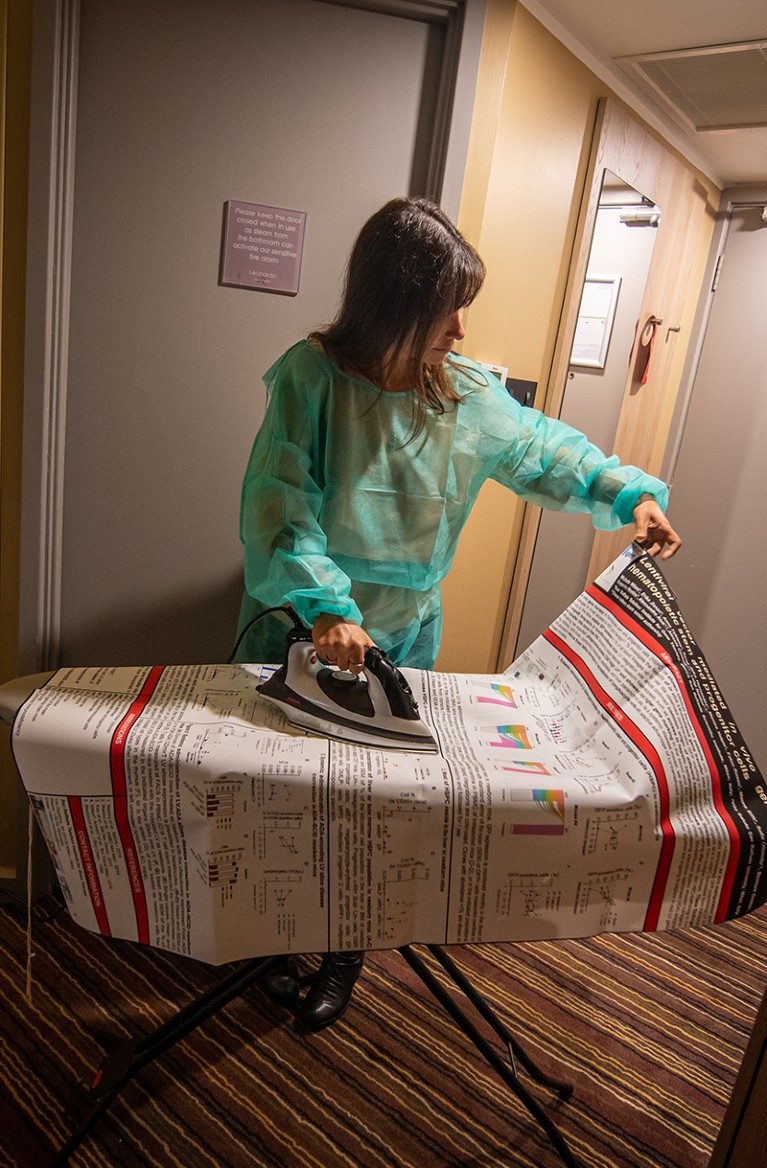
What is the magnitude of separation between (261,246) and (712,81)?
1.18 meters

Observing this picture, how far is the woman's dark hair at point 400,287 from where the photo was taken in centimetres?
108

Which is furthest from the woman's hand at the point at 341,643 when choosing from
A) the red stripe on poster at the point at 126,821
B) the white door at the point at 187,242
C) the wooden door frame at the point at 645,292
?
the wooden door frame at the point at 645,292

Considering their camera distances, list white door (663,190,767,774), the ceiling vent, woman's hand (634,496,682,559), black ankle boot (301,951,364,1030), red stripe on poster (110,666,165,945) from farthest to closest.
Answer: white door (663,190,767,774) → the ceiling vent → black ankle boot (301,951,364,1030) → woman's hand (634,496,682,559) → red stripe on poster (110,666,165,945)

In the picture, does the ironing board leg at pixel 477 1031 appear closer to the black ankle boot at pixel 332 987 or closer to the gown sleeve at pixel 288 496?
the black ankle boot at pixel 332 987

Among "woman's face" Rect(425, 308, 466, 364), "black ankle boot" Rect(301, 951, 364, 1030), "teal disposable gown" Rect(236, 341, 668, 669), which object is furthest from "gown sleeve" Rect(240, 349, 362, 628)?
"black ankle boot" Rect(301, 951, 364, 1030)

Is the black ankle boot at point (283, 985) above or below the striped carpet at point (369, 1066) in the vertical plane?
above

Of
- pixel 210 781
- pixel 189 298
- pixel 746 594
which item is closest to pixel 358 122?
pixel 189 298

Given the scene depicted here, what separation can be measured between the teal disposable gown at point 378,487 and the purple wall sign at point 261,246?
35cm

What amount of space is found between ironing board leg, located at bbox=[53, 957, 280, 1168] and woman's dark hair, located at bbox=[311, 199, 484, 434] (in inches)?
34.9

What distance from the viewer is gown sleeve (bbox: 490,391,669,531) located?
1330mm

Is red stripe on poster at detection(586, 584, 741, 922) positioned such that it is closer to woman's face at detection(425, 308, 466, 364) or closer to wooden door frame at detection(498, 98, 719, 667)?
woman's face at detection(425, 308, 466, 364)

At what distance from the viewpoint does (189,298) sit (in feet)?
4.76

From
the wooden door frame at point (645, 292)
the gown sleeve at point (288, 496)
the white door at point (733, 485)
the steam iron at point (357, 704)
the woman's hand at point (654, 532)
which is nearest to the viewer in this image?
the steam iron at point (357, 704)

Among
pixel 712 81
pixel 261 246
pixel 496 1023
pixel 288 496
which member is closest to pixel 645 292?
pixel 712 81
